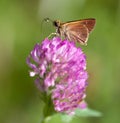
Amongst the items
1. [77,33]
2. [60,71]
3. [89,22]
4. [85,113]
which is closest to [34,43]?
[77,33]

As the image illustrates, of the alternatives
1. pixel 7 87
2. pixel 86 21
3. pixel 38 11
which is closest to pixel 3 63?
pixel 7 87

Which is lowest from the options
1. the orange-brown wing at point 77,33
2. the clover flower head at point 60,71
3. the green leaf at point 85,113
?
the green leaf at point 85,113

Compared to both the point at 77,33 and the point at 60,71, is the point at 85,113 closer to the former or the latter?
the point at 60,71

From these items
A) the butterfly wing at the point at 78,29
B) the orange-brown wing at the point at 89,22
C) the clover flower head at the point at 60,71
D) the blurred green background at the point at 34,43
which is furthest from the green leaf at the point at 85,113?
the blurred green background at the point at 34,43

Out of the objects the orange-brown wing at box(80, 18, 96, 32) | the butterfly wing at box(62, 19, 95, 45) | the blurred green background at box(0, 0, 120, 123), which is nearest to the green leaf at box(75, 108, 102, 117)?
the butterfly wing at box(62, 19, 95, 45)

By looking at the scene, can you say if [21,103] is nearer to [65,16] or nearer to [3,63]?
[3,63]

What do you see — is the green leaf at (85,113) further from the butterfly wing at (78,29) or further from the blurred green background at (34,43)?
the blurred green background at (34,43)

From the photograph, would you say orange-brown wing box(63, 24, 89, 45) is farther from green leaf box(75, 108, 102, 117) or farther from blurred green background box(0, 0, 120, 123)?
blurred green background box(0, 0, 120, 123)
